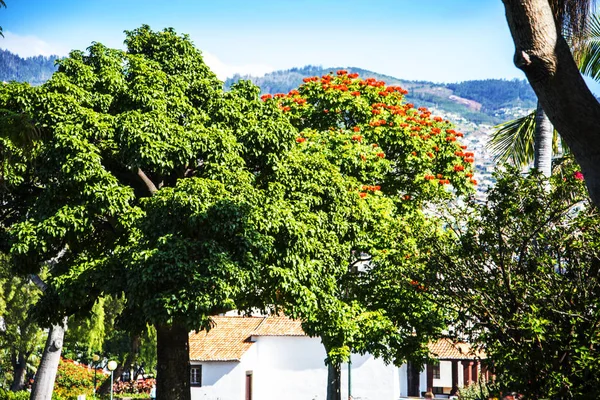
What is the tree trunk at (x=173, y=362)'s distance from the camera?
1861cm

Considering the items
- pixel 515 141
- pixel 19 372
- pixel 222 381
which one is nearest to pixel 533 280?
pixel 515 141

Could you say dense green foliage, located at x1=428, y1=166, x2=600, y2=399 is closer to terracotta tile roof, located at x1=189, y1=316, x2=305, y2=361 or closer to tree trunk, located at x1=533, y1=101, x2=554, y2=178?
tree trunk, located at x1=533, y1=101, x2=554, y2=178

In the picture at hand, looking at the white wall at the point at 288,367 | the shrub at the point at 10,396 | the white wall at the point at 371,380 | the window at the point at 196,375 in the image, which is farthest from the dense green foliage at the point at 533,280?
the window at the point at 196,375

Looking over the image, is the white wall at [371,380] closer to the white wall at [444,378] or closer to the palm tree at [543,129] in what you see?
the white wall at [444,378]

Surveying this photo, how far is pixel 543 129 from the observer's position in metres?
17.0

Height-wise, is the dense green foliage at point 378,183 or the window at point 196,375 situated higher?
the dense green foliage at point 378,183

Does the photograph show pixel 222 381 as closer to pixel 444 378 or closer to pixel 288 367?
pixel 288 367

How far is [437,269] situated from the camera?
46.2 ft

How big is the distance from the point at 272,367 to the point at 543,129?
29.3 m

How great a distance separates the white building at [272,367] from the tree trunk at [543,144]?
85.3ft

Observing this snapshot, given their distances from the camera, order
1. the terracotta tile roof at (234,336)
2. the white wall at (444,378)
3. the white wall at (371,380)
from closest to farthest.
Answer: the white wall at (371,380)
the terracotta tile roof at (234,336)
the white wall at (444,378)

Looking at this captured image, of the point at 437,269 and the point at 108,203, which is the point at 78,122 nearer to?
the point at 108,203

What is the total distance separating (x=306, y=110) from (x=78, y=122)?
994cm

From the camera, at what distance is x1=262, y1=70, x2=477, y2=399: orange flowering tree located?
2067cm
